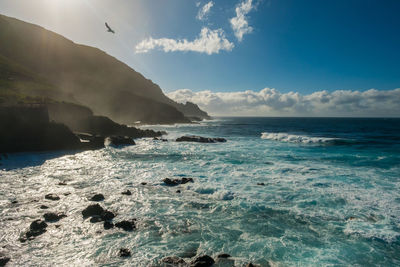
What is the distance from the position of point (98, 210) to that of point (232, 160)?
728 inches

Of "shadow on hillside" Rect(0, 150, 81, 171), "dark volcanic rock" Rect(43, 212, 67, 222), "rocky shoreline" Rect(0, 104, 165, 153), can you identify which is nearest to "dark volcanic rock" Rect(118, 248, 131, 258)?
"dark volcanic rock" Rect(43, 212, 67, 222)

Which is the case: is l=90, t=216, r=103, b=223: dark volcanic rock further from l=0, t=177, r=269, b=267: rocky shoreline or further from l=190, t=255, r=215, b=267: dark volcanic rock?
l=190, t=255, r=215, b=267: dark volcanic rock

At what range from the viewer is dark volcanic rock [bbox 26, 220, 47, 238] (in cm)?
982

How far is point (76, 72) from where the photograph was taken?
13338 centimetres

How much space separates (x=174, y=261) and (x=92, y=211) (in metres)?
6.42

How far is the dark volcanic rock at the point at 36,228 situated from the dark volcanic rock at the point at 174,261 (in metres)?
6.39

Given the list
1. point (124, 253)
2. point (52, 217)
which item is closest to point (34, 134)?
point (52, 217)

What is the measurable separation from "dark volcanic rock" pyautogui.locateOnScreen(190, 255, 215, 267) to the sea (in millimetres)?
499

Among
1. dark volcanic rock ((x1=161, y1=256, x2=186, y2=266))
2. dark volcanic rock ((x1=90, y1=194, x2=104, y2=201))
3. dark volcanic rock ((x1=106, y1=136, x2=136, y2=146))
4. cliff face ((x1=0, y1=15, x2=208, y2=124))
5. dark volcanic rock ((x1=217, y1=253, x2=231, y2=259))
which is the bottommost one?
dark volcanic rock ((x1=217, y1=253, x2=231, y2=259))

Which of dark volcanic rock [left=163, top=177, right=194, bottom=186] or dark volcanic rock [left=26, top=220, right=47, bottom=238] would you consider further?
dark volcanic rock [left=163, top=177, right=194, bottom=186]

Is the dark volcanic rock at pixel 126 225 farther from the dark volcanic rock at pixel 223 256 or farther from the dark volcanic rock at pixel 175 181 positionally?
the dark volcanic rock at pixel 175 181

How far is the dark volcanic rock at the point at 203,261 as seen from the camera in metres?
7.84

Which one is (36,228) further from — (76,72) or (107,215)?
(76,72)

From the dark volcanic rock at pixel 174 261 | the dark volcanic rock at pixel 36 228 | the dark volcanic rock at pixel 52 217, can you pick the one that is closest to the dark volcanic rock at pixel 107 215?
the dark volcanic rock at pixel 52 217
